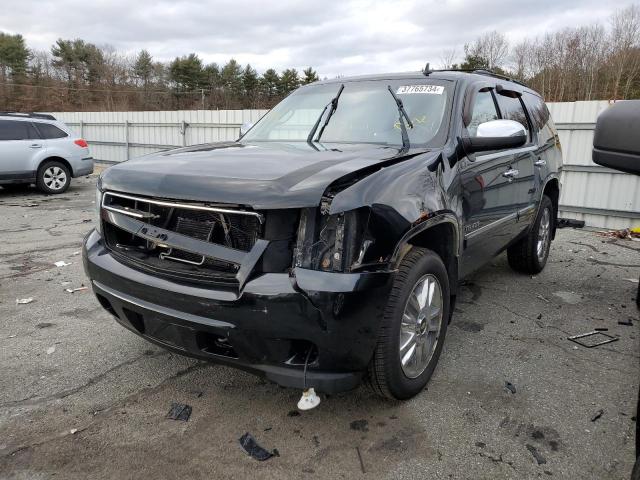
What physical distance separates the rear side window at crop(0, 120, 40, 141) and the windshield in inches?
372

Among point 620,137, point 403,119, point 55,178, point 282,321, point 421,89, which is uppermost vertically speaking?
point 421,89

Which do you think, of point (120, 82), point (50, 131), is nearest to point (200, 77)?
point (120, 82)

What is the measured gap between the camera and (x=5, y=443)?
2.39m

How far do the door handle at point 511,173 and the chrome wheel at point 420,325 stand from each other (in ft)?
4.83

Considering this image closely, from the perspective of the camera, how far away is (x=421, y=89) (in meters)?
3.42

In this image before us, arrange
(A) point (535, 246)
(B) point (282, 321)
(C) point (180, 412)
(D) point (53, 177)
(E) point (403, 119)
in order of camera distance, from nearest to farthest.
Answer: (B) point (282, 321) < (C) point (180, 412) < (E) point (403, 119) < (A) point (535, 246) < (D) point (53, 177)

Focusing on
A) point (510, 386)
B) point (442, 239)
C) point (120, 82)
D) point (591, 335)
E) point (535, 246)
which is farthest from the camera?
point (120, 82)

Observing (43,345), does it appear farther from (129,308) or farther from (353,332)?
(353,332)

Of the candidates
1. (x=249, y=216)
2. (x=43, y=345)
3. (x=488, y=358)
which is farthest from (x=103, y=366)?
(x=488, y=358)

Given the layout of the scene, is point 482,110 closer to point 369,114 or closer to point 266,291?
point 369,114

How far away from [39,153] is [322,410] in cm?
1102

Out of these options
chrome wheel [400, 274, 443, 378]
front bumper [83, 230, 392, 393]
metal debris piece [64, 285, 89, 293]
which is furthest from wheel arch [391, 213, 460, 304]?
metal debris piece [64, 285, 89, 293]

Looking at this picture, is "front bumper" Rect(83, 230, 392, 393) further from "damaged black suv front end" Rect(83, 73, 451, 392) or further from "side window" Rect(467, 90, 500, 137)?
"side window" Rect(467, 90, 500, 137)

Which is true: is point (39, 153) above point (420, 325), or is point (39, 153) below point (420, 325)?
above
